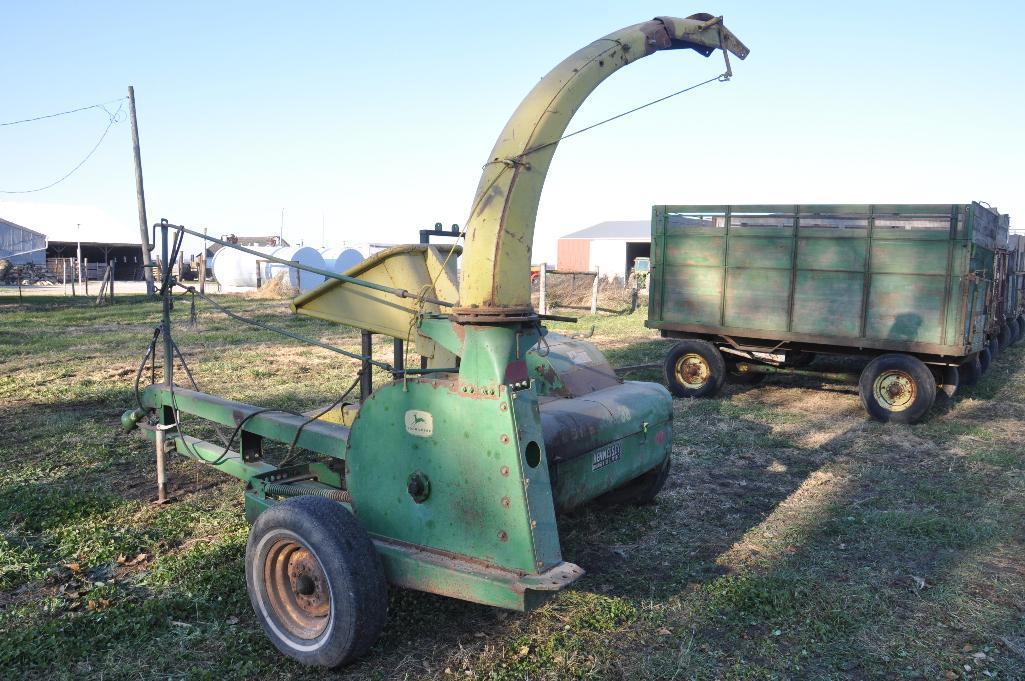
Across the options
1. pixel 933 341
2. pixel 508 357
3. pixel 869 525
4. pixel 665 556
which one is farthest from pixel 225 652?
pixel 933 341

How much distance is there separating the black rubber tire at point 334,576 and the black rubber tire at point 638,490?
247 cm

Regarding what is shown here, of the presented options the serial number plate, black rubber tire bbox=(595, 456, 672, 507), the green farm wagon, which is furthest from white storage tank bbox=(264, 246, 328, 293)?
the serial number plate

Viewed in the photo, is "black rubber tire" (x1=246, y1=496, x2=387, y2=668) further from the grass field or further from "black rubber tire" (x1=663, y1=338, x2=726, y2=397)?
"black rubber tire" (x1=663, y1=338, x2=726, y2=397)

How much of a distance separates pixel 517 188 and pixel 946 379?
303 inches

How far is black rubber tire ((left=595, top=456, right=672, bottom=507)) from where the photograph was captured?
5.52 metres

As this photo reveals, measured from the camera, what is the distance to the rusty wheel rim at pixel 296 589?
140 inches

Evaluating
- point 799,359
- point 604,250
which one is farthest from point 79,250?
point 799,359

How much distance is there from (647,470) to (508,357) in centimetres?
211

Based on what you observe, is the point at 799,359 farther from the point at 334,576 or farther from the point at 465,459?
the point at 334,576

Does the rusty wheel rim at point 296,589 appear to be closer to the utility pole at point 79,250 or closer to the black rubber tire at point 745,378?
the black rubber tire at point 745,378

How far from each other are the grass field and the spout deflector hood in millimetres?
1669

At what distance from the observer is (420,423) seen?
3609 mm

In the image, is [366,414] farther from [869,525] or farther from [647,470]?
[869,525]

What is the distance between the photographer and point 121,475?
6.23 m
